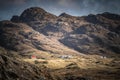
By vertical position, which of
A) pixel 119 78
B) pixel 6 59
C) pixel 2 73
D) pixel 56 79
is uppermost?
pixel 6 59

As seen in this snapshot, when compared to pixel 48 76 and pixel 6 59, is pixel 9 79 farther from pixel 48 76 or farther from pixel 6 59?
pixel 48 76

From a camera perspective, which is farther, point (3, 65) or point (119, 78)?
point (119, 78)

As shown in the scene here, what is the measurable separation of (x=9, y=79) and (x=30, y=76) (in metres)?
3.77

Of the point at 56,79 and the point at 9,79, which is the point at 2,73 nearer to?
the point at 9,79

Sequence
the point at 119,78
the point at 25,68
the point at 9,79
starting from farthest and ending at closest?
the point at 119,78 → the point at 25,68 → the point at 9,79

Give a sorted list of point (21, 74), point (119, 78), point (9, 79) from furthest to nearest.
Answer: point (119, 78)
point (21, 74)
point (9, 79)

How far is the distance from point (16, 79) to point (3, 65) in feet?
8.81

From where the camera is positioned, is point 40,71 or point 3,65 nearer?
point 3,65

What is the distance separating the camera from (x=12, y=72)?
79.5ft

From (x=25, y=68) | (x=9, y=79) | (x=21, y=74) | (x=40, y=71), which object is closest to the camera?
(x=9, y=79)

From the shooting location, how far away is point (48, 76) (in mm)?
29438

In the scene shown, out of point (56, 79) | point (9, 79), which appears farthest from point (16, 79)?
point (56, 79)

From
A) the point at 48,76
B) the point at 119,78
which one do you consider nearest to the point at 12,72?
the point at 48,76

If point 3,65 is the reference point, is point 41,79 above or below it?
below
